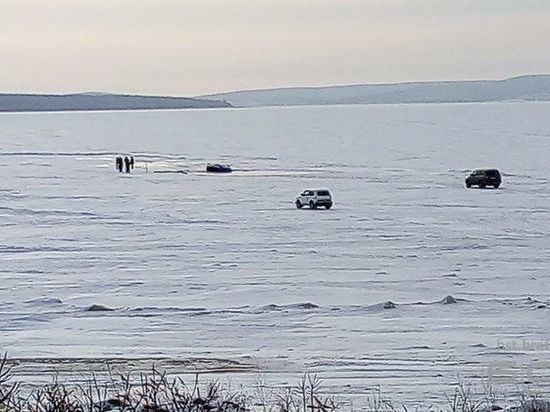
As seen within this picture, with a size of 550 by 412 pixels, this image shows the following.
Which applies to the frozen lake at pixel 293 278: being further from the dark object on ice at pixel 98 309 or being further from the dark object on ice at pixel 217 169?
the dark object on ice at pixel 217 169

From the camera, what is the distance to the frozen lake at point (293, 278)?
15828 mm

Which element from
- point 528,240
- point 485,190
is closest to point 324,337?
point 528,240

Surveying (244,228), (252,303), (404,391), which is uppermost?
(244,228)

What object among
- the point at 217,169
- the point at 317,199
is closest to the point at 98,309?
the point at 317,199

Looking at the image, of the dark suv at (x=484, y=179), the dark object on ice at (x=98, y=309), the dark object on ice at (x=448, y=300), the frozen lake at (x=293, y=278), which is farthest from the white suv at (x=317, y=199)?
the dark object on ice at (x=98, y=309)

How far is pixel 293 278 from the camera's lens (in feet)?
76.9

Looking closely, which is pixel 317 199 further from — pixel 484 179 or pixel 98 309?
pixel 98 309

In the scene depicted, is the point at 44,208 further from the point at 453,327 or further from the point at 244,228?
the point at 453,327

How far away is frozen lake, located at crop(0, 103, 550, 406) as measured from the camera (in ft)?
51.9

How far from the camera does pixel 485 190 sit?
49219mm

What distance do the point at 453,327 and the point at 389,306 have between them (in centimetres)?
185

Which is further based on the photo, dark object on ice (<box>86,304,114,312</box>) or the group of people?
the group of people

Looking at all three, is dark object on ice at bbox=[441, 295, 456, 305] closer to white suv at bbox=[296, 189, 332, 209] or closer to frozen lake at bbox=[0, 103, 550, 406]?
frozen lake at bbox=[0, 103, 550, 406]

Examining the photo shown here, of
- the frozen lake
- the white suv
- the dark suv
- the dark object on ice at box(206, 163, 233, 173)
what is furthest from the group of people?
the white suv
